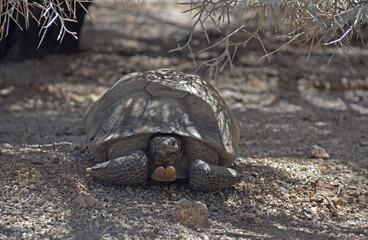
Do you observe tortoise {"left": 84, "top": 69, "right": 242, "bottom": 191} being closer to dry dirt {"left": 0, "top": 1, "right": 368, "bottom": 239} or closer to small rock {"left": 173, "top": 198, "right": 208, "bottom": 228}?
dry dirt {"left": 0, "top": 1, "right": 368, "bottom": 239}

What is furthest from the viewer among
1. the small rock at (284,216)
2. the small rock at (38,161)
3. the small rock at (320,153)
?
the small rock at (320,153)

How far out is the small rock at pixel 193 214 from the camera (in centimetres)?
294

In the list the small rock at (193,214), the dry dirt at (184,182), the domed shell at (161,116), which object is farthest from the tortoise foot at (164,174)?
the small rock at (193,214)

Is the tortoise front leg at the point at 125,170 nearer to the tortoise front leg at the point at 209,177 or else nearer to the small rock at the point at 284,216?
the tortoise front leg at the point at 209,177

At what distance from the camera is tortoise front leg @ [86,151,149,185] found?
3283 millimetres

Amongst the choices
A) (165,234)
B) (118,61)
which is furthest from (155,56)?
(165,234)

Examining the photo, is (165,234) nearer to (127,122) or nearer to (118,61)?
(127,122)

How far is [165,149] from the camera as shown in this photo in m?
3.29

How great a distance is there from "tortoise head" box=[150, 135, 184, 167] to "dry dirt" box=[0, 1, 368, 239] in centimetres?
20

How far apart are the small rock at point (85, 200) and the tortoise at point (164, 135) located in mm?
236

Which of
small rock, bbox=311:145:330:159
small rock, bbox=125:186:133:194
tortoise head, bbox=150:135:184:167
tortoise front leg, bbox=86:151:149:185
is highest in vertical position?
tortoise head, bbox=150:135:184:167

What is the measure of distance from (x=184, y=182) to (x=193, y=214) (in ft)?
2.10

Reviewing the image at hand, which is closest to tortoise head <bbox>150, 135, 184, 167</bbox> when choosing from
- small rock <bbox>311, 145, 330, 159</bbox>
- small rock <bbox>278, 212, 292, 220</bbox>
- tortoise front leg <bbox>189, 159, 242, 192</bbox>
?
tortoise front leg <bbox>189, 159, 242, 192</bbox>

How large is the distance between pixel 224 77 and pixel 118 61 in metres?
1.46
